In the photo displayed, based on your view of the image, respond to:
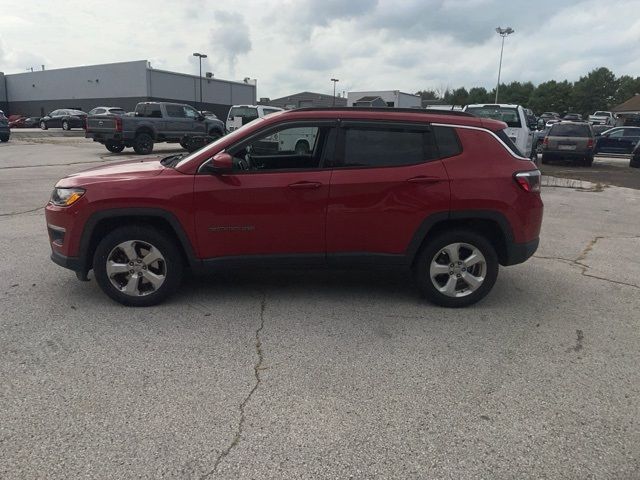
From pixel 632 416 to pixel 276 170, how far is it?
3.18 meters

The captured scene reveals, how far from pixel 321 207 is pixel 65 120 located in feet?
144

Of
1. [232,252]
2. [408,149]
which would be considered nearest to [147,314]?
[232,252]

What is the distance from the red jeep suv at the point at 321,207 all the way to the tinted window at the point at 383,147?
0.03ft

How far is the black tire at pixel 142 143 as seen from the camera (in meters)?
19.6

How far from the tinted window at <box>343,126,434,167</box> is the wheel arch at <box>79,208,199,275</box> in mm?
1587

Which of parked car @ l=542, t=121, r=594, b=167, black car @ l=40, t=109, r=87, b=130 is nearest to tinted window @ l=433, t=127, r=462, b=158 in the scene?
parked car @ l=542, t=121, r=594, b=167

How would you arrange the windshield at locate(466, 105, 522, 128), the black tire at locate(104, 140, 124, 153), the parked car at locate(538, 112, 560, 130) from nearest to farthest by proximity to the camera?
the windshield at locate(466, 105, 522, 128)
the black tire at locate(104, 140, 124, 153)
the parked car at locate(538, 112, 560, 130)

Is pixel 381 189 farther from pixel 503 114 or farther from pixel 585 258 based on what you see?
pixel 503 114

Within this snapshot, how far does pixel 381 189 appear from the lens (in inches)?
177

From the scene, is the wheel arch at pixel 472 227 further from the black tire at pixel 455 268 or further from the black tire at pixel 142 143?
the black tire at pixel 142 143

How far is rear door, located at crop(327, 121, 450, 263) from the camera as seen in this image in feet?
14.8

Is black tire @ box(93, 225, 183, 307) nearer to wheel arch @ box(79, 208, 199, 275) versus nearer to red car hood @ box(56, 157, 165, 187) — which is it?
wheel arch @ box(79, 208, 199, 275)

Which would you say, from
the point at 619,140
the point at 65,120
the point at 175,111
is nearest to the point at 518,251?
the point at 175,111

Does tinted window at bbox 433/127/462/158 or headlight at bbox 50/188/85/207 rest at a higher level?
tinted window at bbox 433/127/462/158
